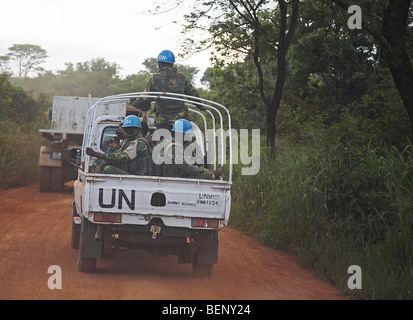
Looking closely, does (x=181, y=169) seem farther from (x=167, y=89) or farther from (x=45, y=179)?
(x=45, y=179)

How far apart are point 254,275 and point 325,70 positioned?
11399mm

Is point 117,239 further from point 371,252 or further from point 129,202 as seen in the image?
point 371,252

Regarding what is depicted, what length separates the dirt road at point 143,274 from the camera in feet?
20.8

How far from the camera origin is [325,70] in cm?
1789

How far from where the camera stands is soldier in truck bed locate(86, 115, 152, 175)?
727 centimetres

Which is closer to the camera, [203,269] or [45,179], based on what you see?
[203,269]

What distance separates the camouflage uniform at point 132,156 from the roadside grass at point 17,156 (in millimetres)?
9168

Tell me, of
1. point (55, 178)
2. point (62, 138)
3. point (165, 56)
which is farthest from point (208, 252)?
point (55, 178)

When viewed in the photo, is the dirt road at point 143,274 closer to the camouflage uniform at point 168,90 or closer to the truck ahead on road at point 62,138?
the camouflage uniform at point 168,90

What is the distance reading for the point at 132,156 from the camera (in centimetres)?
738

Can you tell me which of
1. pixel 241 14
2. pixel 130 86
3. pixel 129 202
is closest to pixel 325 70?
pixel 241 14

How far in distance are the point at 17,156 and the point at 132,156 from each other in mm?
10667

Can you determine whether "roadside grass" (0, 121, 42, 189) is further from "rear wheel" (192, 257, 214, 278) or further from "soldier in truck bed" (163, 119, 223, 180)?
"rear wheel" (192, 257, 214, 278)

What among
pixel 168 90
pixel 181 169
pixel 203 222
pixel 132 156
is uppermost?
pixel 168 90
